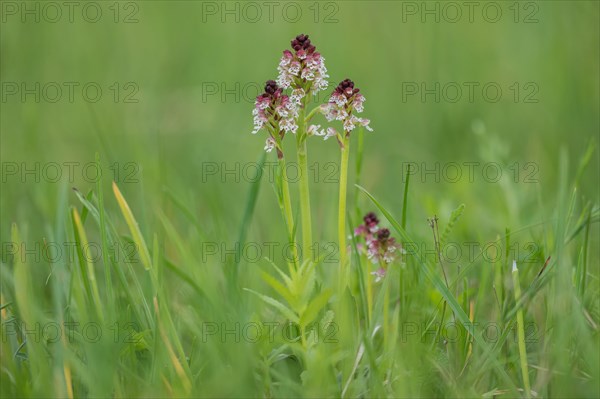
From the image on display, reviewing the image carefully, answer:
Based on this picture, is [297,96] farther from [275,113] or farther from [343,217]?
[343,217]

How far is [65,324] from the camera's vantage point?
2.15 metres

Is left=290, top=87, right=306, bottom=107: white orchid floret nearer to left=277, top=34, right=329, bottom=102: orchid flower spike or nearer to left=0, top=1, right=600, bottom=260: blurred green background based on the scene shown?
left=277, top=34, right=329, bottom=102: orchid flower spike

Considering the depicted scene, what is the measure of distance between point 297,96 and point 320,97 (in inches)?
144

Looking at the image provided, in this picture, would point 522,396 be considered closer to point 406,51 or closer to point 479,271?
point 479,271

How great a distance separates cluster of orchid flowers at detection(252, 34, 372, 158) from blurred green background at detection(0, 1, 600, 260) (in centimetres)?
97

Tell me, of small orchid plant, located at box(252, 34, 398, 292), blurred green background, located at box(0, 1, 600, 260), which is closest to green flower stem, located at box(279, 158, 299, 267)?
small orchid plant, located at box(252, 34, 398, 292)

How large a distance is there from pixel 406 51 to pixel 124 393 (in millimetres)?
4724

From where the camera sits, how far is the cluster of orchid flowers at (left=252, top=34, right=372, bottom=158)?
2029 millimetres

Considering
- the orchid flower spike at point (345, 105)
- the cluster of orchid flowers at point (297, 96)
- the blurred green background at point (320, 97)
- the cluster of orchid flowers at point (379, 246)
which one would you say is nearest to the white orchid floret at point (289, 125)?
the cluster of orchid flowers at point (297, 96)

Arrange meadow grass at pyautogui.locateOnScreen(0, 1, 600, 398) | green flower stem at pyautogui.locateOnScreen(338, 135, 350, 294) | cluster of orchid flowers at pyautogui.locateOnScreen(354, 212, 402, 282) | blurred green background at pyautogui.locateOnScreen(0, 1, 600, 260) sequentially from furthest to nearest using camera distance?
blurred green background at pyautogui.locateOnScreen(0, 1, 600, 260) → cluster of orchid flowers at pyautogui.locateOnScreen(354, 212, 402, 282) → green flower stem at pyautogui.locateOnScreen(338, 135, 350, 294) → meadow grass at pyautogui.locateOnScreen(0, 1, 600, 398)

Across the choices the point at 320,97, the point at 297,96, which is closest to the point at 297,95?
the point at 297,96

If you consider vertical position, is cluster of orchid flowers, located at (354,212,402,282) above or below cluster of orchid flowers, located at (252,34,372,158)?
below

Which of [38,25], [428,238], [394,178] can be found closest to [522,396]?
[428,238]

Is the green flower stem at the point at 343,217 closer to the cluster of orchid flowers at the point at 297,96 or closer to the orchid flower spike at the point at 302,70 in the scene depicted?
the cluster of orchid flowers at the point at 297,96
